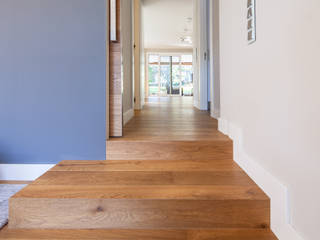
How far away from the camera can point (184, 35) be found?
9656mm

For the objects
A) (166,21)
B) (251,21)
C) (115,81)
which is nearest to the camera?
(251,21)

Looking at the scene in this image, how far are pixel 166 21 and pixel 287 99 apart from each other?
746 cm

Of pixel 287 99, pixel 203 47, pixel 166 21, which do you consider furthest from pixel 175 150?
pixel 166 21

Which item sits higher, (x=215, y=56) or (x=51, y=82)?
(x=215, y=56)

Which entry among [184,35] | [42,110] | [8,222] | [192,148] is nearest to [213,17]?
[192,148]

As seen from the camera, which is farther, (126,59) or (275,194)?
(126,59)

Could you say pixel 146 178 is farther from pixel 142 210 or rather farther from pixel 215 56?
pixel 215 56

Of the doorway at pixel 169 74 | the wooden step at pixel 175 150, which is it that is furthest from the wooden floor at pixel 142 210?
the doorway at pixel 169 74

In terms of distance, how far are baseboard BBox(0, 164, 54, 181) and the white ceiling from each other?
17.6 feet

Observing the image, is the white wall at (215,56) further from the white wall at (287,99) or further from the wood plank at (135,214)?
the wood plank at (135,214)

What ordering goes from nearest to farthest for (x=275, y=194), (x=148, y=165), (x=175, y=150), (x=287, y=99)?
1. (x=287, y=99)
2. (x=275, y=194)
3. (x=148, y=165)
4. (x=175, y=150)

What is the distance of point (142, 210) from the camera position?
1.28m

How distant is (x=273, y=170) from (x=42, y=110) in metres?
1.74

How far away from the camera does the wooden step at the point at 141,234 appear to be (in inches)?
46.2
